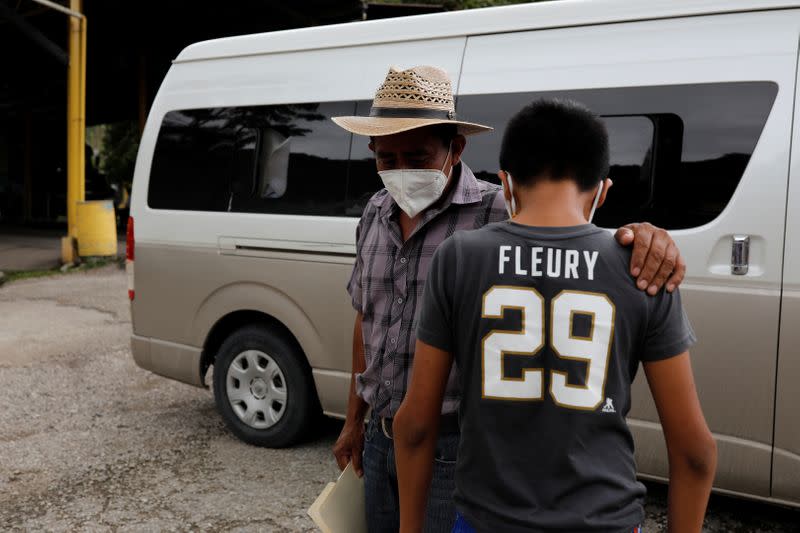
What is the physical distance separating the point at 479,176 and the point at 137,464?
2399 mm

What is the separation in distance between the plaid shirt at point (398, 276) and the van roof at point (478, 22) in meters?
1.62

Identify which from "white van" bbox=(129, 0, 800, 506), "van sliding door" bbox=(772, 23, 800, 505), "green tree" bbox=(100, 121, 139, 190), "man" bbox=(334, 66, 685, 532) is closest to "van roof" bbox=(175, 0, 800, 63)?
"white van" bbox=(129, 0, 800, 506)

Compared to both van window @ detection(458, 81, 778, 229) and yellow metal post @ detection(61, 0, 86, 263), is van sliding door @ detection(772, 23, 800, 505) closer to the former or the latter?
van window @ detection(458, 81, 778, 229)

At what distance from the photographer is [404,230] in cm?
202

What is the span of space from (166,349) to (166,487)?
1.00 m

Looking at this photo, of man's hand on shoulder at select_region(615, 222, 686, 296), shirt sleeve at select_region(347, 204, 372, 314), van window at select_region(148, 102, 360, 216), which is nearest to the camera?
man's hand on shoulder at select_region(615, 222, 686, 296)

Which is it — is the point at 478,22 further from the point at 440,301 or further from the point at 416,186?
the point at 440,301

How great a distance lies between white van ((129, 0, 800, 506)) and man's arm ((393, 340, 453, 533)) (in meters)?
1.85

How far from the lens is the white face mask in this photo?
1930 mm

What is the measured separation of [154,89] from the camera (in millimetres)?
18359

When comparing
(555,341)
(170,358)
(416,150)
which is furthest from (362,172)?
(555,341)

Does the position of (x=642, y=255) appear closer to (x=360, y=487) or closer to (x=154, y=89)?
(x=360, y=487)

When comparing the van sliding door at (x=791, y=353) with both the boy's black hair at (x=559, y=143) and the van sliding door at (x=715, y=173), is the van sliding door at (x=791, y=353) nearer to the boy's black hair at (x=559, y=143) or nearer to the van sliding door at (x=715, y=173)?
the van sliding door at (x=715, y=173)

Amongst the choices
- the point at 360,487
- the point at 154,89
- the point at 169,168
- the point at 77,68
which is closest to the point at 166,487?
the point at 169,168
